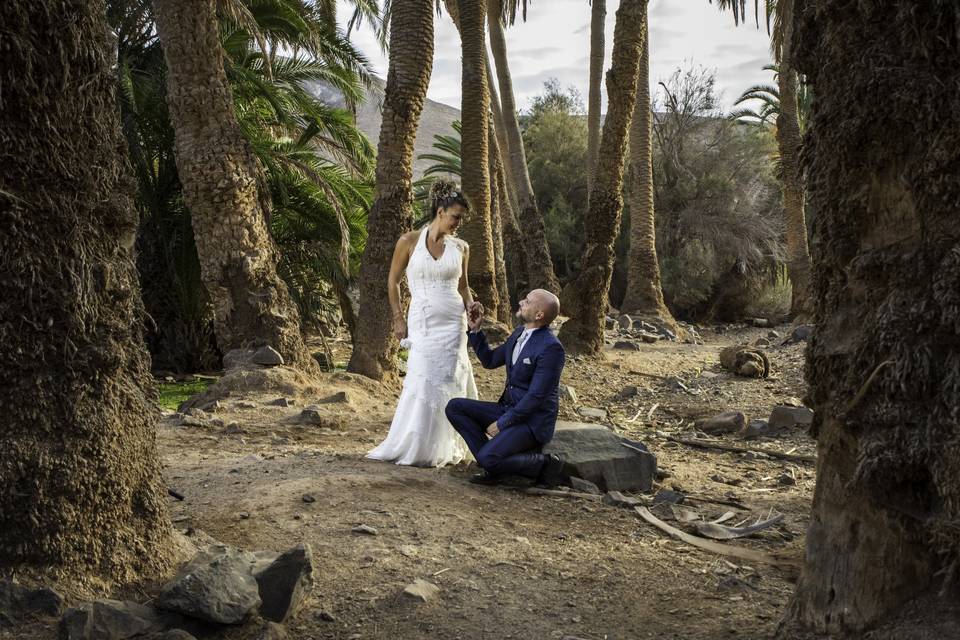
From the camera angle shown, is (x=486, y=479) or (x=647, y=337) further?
(x=647, y=337)

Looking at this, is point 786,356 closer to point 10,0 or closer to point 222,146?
point 222,146

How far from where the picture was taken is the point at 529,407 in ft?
19.0

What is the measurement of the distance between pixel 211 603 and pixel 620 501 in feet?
10.3

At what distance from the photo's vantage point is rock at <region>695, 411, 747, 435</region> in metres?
9.31

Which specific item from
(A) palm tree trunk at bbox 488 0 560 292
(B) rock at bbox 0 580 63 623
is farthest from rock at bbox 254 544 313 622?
(A) palm tree trunk at bbox 488 0 560 292

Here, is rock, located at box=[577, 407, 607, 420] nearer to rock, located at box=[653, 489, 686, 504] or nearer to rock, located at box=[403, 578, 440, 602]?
rock, located at box=[653, 489, 686, 504]

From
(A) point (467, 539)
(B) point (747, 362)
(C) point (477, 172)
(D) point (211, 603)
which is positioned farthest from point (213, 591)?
(C) point (477, 172)

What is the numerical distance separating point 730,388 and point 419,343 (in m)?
6.68

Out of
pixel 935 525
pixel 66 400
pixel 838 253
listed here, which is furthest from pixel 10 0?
pixel 935 525

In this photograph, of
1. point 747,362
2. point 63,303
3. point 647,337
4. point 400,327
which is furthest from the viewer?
point 647,337

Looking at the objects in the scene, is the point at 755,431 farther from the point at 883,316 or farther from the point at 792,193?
the point at 792,193

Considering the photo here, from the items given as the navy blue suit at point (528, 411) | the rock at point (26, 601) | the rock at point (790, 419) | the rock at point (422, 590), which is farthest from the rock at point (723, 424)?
the rock at point (26, 601)

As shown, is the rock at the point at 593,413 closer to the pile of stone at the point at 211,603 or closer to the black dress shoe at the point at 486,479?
the black dress shoe at the point at 486,479

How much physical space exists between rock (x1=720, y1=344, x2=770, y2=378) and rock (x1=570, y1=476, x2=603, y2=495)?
750cm
